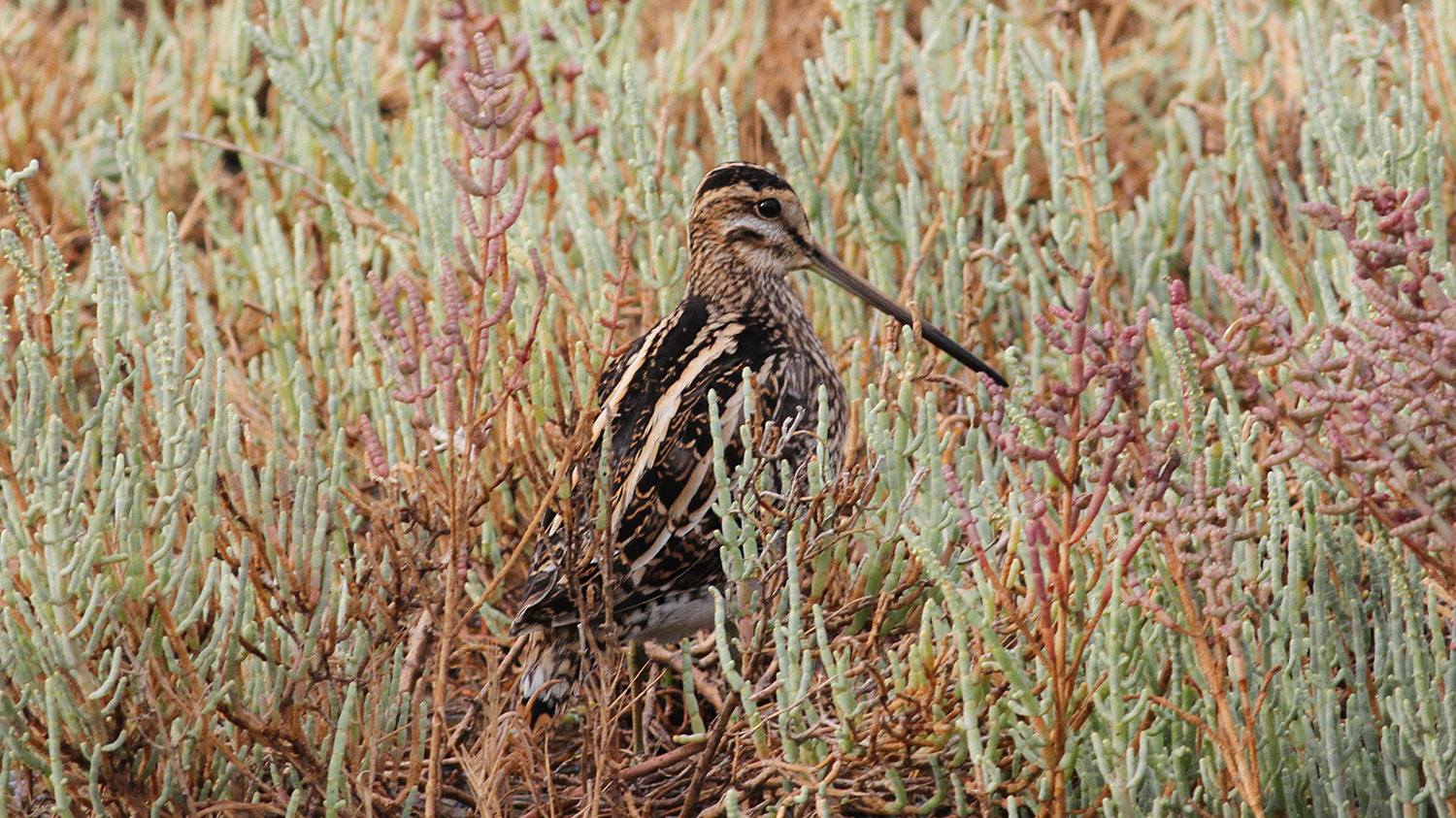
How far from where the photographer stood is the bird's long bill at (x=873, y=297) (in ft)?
10.7

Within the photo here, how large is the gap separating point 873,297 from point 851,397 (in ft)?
0.73

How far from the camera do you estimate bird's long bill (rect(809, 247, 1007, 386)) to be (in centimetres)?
327

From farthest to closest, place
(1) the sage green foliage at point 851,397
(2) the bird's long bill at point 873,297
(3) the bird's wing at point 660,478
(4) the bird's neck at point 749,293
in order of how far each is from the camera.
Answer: (4) the bird's neck at point 749,293 → (2) the bird's long bill at point 873,297 → (3) the bird's wing at point 660,478 → (1) the sage green foliage at point 851,397

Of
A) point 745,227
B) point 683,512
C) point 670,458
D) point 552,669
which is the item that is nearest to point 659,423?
point 670,458

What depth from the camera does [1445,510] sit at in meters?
2.21

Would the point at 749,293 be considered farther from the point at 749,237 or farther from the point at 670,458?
the point at 670,458

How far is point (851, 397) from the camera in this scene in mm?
3582

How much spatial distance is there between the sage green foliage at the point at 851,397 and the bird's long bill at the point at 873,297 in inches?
4.3

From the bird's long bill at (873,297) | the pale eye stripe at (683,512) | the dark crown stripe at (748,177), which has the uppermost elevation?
the dark crown stripe at (748,177)

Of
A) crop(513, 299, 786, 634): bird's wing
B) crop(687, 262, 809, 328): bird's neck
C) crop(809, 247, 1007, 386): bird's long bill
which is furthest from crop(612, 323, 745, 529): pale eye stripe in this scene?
crop(809, 247, 1007, 386): bird's long bill

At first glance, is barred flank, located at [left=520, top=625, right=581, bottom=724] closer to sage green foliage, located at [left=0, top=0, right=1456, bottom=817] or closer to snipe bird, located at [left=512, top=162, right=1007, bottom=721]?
snipe bird, located at [left=512, top=162, right=1007, bottom=721]

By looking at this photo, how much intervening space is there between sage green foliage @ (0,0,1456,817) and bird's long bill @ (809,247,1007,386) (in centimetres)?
11

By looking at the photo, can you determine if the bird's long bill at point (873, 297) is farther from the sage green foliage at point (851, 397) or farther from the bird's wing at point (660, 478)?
the bird's wing at point (660, 478)

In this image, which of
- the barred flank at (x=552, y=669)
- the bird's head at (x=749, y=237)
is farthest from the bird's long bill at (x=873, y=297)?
the barred flank at (x=552, y=669)
